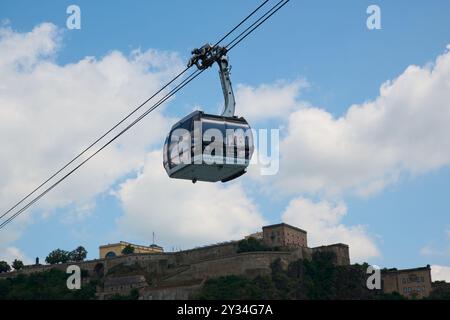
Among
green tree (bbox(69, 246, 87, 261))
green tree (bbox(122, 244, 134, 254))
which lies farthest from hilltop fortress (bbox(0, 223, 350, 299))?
green tree (bbox(69, 246, 87, 261))

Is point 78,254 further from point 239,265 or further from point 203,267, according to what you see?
point 239,265

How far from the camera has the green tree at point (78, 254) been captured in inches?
5113

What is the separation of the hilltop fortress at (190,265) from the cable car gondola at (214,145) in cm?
7732

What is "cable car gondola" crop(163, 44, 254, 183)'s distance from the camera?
18578 mm

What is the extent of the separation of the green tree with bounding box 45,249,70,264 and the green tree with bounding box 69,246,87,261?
141 centimetres

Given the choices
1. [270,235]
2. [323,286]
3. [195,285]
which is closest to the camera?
[195,285]

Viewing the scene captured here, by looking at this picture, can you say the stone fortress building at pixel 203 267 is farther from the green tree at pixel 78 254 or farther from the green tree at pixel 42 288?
the green tree at pixel 78 254

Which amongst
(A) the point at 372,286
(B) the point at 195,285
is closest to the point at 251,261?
(B) the point at 195,285

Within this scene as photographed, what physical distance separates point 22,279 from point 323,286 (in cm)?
5049

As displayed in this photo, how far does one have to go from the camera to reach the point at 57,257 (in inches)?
4993

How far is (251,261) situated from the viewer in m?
97.9

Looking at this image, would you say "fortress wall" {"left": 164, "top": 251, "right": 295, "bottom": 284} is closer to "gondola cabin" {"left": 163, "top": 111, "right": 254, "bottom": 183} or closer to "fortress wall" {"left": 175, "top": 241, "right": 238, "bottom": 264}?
"fortress wall" {"left": 175, "top": 241, "right": 238, "bottom": 264}
